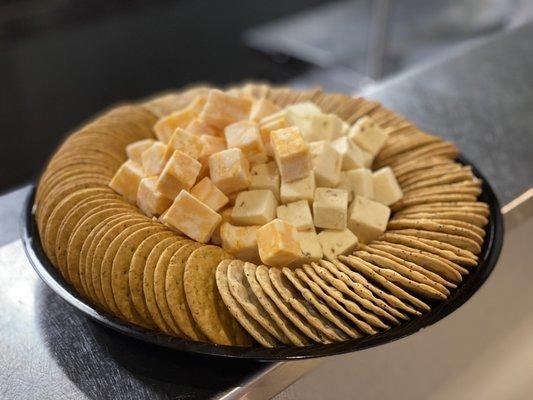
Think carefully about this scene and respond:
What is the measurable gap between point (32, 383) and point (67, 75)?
2.45m

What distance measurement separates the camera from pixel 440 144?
1308mm

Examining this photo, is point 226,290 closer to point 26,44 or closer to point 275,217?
point 275,217

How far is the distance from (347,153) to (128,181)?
0.40 meters

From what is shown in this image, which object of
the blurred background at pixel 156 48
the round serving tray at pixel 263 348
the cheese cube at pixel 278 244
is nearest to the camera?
the round serving tray at pixel 263 348

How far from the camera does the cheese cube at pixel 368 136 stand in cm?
129

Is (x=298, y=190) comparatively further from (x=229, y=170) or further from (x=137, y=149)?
(x=137, y=149)

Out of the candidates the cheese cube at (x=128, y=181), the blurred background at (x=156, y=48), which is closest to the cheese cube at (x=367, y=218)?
the cheese cube at (x=128, y=181)

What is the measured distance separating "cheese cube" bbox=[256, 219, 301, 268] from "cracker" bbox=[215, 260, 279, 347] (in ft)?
0.27

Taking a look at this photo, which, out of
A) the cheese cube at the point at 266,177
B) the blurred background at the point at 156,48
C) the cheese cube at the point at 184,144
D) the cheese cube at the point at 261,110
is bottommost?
the blurred background at the point at 156,48

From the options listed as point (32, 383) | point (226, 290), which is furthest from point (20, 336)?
point (226, 290)

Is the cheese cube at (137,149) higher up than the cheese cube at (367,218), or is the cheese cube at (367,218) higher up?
the cheese cube at (367,218)

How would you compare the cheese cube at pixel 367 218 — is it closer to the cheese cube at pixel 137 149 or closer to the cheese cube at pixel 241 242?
the cheese cube at pixel 241 242

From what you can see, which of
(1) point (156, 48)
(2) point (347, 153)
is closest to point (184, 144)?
(2) point (347, 153)

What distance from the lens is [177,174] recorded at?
1077 millimetres
